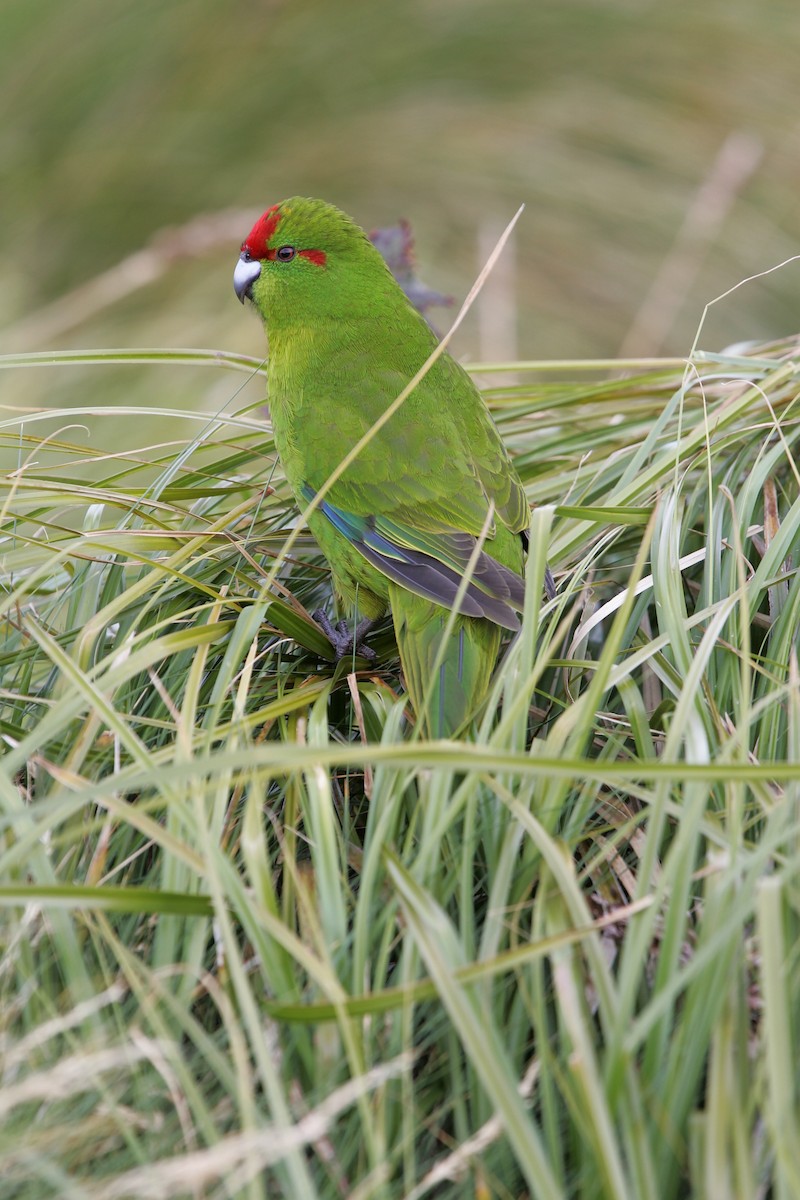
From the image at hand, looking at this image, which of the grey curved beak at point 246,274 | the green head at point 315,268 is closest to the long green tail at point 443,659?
the green head at point 315,268

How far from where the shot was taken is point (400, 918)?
4.04ft

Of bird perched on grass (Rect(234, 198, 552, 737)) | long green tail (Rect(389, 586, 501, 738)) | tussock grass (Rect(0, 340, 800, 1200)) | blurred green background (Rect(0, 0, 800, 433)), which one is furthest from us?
blurred green background (Rect(0, 0, 800, 433))

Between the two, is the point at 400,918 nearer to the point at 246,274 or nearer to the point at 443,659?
the point at 443,659

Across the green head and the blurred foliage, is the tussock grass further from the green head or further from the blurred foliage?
the blurred foliage

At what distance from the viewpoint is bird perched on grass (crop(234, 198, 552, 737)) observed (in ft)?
5.72

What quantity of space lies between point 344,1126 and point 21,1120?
31 cm

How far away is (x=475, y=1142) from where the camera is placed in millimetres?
955

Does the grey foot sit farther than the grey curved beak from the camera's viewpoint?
No

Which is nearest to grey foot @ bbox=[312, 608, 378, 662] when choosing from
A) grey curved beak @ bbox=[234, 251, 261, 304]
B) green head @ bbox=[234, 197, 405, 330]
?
green head @ bbox=[234, 197, 405, 330]

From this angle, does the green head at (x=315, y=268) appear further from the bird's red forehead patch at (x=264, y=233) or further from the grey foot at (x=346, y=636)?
the grey foot at (x=346, y=636)

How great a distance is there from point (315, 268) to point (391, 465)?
0.59m

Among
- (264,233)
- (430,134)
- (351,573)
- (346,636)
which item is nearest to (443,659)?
(346,636)

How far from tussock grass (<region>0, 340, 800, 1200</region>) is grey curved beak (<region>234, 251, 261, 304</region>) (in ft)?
2.96

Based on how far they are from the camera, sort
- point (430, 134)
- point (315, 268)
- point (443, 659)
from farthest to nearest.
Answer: point (430, 134) → point (315, 268) → point (443, 659)
